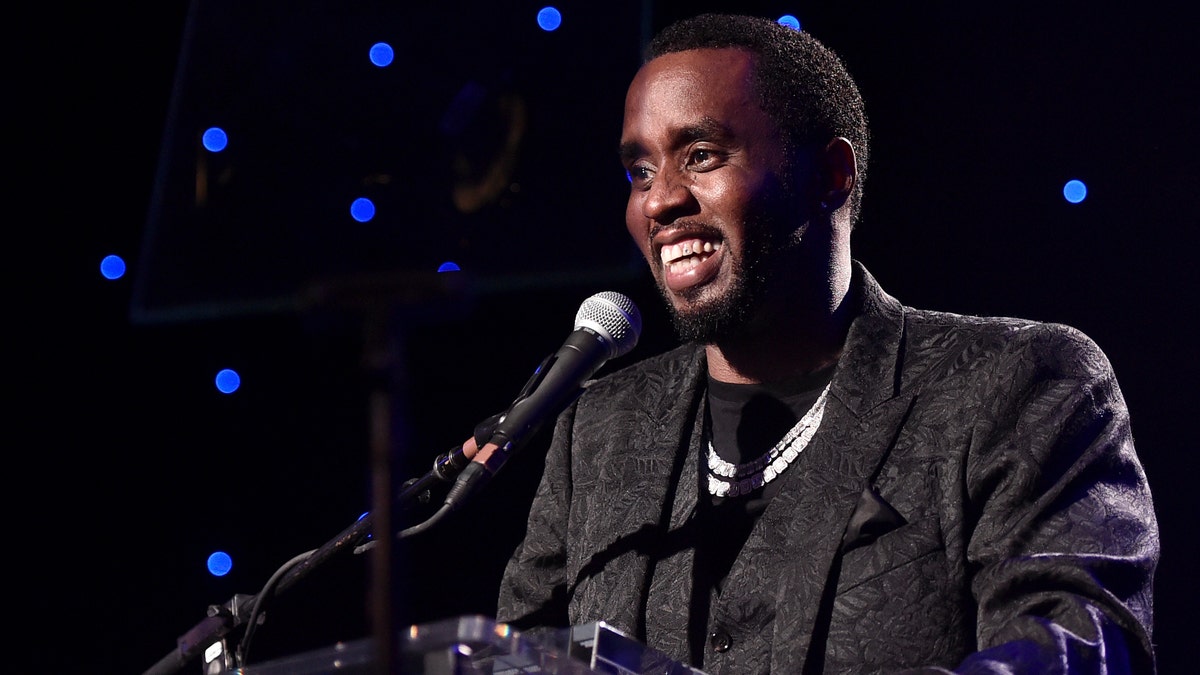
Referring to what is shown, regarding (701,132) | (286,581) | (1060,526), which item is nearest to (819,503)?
(1060,526)

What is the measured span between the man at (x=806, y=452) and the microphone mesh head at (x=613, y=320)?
41 centimetres

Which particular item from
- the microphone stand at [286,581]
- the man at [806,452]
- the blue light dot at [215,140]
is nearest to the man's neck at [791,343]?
the man at [806,452]

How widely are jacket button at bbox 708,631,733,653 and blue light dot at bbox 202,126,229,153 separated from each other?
4.21 feet

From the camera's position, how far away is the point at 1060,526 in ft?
6.86

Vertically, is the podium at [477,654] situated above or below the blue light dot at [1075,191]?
below

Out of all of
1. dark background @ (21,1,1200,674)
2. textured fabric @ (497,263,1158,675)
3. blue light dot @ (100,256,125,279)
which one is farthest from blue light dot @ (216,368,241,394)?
textured fabric @ (497,263,1158,675)

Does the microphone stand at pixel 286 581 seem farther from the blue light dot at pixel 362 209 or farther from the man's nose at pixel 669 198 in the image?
the man's nose at pixel 669 198

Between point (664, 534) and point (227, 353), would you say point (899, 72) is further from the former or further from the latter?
point (227, 353)

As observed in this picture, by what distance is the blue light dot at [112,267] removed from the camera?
154 inches

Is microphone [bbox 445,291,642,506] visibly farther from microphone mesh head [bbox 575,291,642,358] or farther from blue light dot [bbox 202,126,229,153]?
blue light dot [bbox 202,126,229,153]

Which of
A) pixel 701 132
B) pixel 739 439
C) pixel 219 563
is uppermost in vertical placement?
pixel 701 132

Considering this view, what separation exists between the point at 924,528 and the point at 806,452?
36 cm

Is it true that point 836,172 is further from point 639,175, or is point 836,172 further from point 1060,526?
point 1060,526

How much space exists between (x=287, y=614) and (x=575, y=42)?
212 centimetres
